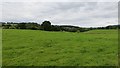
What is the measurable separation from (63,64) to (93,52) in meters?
5.09

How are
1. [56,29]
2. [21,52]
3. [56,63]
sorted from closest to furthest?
[56,63] < [21,52] < [56,29]

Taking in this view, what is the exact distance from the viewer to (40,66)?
642 inches

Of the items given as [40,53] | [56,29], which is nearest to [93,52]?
[40,53]

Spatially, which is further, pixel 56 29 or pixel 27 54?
pixel 56 29

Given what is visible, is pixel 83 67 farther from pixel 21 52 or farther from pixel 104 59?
pixel 21 52

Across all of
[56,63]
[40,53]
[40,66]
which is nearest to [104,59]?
[56,63]

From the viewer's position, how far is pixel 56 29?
6209cm

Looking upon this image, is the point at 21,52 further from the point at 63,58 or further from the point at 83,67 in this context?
the point at 83,67

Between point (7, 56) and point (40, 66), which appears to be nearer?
point (40, 66)

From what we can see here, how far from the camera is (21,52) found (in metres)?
21.8

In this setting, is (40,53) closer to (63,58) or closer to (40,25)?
(63,58)

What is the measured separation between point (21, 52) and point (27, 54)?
1128 millimetres

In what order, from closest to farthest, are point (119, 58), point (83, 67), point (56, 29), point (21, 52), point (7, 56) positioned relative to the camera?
point (83, 67)
point (119, 58)
point (7, 56)
point (21, 52)
point (56, 29)

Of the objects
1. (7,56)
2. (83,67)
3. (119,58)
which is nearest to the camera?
(83,67)
